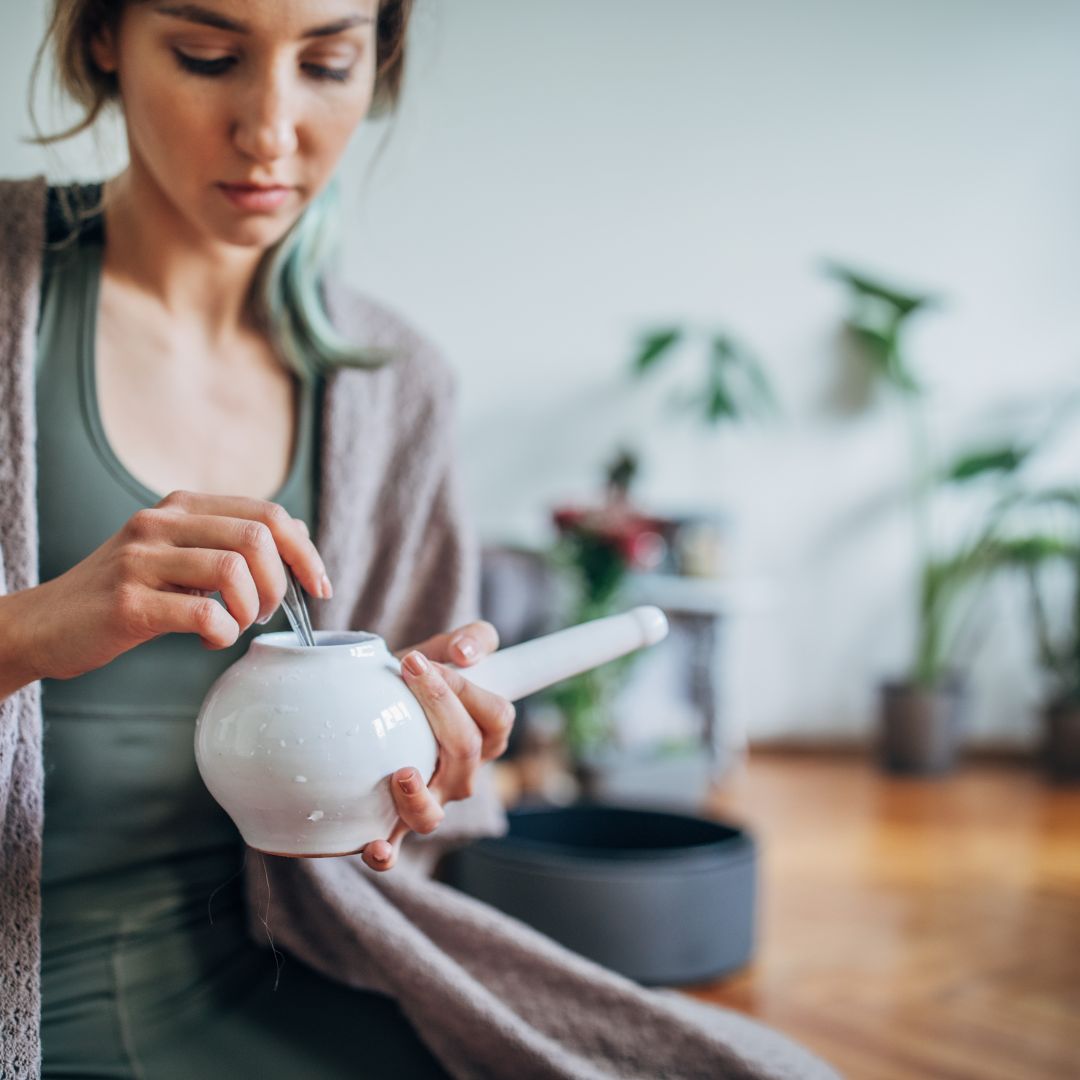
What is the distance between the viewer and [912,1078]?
1480 mm

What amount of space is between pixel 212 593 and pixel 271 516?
242 millimetres

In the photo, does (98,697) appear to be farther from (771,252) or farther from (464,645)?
(771,252)

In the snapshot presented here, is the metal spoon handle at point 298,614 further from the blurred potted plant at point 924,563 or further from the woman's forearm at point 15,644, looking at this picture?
the blurred potted plant at point 924,563

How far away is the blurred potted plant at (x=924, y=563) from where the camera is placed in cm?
358

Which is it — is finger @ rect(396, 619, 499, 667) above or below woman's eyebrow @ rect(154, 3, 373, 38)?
below

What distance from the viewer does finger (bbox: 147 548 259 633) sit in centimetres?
59

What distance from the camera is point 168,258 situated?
0.93m

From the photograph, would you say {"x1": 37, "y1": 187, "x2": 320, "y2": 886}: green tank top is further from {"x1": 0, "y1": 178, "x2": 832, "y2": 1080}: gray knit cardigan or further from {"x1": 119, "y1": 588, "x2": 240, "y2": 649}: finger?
{"x1": 119, "y1": 588, "x2": 240, "y2": 649}: finger

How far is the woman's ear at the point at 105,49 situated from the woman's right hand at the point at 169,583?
370mm

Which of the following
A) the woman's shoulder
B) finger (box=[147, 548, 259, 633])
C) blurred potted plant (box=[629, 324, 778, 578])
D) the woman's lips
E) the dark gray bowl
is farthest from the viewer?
blurred potted plant (box=[629, 324, 778, 578])

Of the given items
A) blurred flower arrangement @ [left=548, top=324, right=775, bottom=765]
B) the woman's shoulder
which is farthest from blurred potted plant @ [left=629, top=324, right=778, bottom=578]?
the woman's shoulder

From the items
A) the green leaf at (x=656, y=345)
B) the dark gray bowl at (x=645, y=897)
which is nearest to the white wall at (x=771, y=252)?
the green leaf at (x=656, y=345)

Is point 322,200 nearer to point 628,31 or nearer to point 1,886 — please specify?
point 1,886

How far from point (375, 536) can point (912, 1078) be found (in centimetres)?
96
